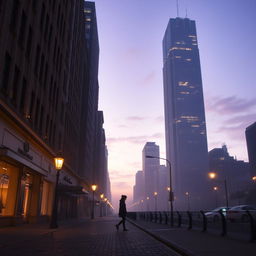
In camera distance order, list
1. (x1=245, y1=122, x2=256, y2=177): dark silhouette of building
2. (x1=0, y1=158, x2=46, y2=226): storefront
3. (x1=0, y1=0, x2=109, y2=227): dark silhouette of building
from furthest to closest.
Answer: (x1=245, y1=122, x2=256, y2=177): dark silhouette of building → (x1=0, y1=158, x2=46, y2=226): storefront → (x1=0, y1=0, x2=109, y2=227): dark silhouette of building

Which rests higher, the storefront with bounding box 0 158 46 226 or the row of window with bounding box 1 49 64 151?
the row of window with bounding box 1 49 64 151

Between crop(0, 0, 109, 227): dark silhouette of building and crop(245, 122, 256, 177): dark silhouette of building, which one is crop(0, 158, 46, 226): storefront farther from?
crop(245, 122, 256, 177): dark silhouette of building

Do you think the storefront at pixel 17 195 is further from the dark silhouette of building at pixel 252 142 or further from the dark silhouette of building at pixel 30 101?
the dark silhouette of building at pixel 252 142

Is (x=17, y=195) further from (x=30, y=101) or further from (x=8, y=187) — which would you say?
(x=30, y=101)

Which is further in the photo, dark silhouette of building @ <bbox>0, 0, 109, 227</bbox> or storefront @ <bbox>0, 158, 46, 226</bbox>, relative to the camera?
storefront @ <bbox>0, 158, 46, 226</bbox>

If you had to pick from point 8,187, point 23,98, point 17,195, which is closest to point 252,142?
Answer: point 23,98

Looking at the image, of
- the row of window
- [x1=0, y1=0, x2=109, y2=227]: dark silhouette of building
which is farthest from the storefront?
the row of window

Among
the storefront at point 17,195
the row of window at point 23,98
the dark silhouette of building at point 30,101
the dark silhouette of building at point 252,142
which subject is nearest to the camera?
the dark silhouette of building at point 30,101

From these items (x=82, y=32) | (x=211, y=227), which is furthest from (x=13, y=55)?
(x=82, y=32)

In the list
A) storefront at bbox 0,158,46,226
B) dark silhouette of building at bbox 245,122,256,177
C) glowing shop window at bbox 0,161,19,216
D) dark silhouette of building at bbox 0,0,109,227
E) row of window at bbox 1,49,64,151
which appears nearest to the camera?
dark silhouette of building at bbox 0,0,109,227

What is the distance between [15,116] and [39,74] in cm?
891

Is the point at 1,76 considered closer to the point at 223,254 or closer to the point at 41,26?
the point at 41,26

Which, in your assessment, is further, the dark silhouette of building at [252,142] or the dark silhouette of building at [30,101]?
the dark silhouette of building at [252,142]

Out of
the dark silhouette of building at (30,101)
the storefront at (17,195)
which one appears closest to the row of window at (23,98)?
the dark silhouette of building at (30,101)
